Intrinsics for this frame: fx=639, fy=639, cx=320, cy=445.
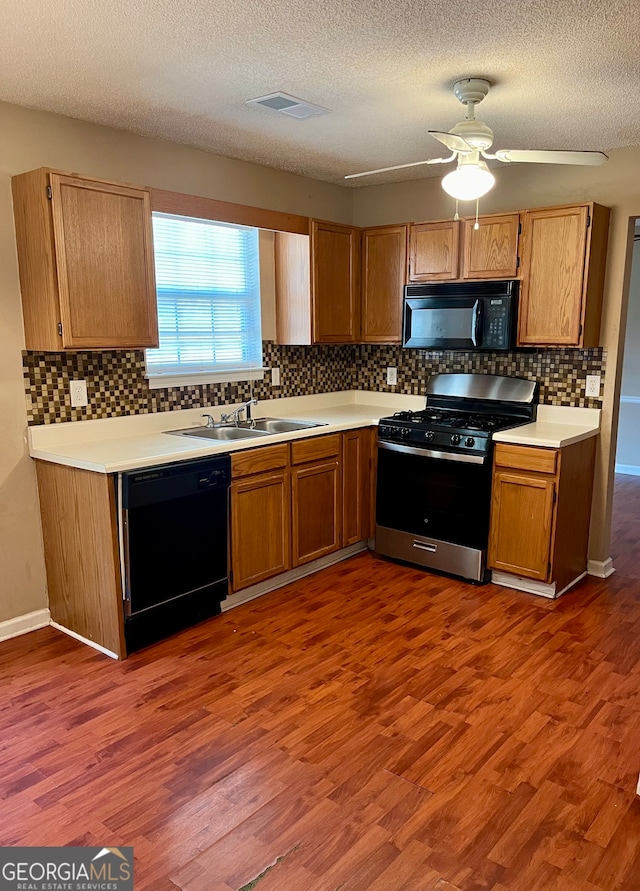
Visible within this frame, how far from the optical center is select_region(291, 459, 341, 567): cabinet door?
3.73 metres

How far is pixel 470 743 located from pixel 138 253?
2.60m

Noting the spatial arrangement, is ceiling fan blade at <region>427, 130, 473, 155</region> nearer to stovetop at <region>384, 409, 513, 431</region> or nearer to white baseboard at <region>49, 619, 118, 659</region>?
stovetop at <region>384, 409, 513, 431</region>

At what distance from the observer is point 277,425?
13.5 feet

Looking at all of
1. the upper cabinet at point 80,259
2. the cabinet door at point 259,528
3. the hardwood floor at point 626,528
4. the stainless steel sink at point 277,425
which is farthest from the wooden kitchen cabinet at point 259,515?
the hardwood floor at point 626,528

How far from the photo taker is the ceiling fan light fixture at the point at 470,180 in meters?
2.63

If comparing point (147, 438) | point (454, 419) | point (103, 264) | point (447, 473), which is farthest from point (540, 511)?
point (103, 264)

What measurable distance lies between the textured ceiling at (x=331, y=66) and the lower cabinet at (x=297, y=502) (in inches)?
66.3

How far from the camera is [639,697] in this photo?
2.64 meters

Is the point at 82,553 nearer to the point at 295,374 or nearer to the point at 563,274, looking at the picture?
the point at 295,374

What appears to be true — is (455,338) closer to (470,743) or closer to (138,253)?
(138,253)

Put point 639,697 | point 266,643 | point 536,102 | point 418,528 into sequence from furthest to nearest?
point 418,528 → point 266,643 → point 536,102 → point 639,697

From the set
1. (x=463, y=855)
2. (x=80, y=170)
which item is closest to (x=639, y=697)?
(x=463, y=855)

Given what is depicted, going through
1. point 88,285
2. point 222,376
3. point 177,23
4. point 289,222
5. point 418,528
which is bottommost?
point 418,528

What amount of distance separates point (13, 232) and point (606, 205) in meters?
3.15
